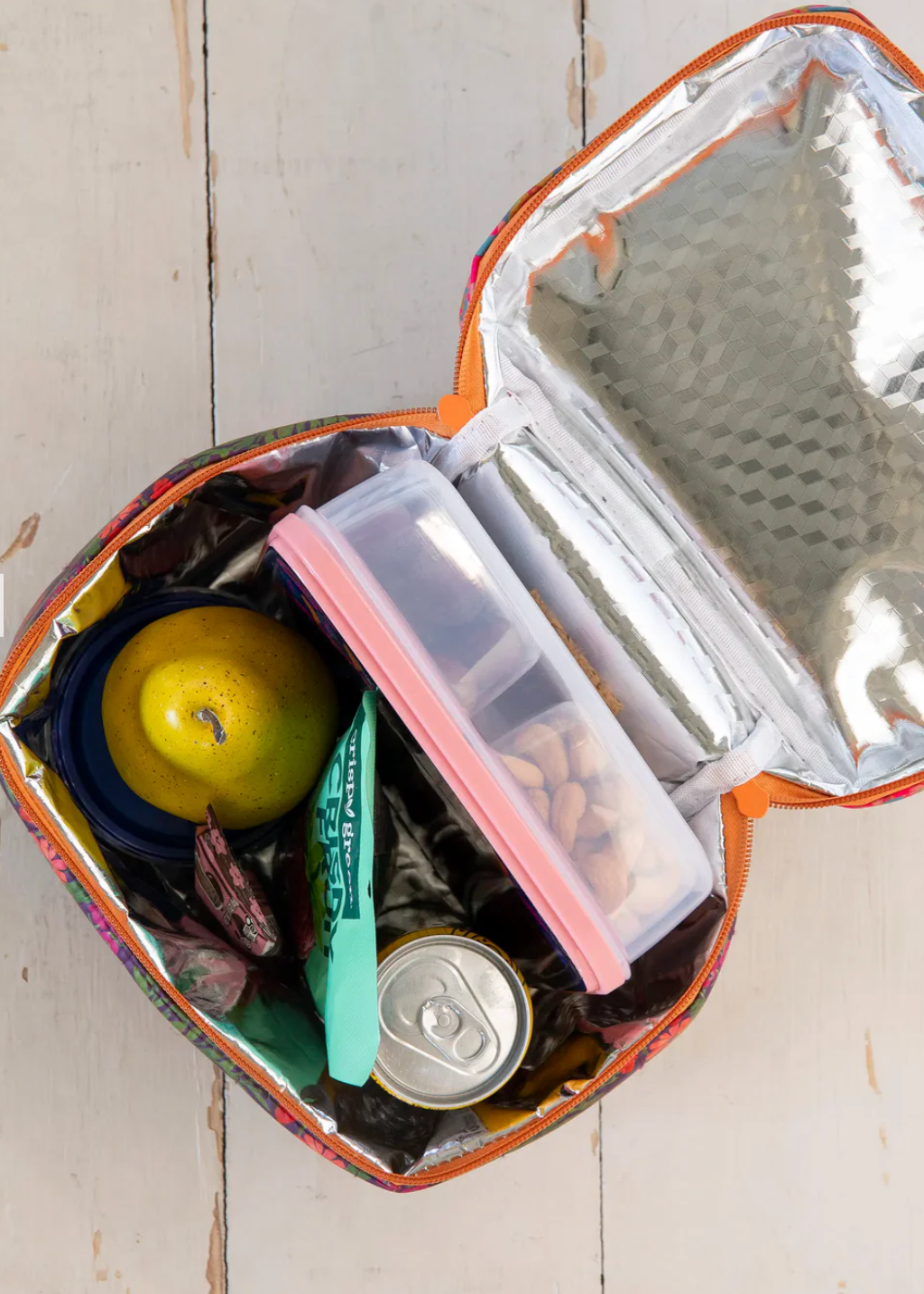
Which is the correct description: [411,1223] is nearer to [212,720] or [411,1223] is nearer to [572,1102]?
[572,1102]

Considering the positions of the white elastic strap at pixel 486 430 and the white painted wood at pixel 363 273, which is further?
the white painted wood at pixel 363 273

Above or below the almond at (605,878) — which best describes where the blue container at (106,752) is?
above

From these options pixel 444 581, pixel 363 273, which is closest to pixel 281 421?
pixel 363 273

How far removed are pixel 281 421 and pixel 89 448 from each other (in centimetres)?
11

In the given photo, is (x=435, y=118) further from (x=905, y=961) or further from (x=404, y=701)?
(x=905, y=961)

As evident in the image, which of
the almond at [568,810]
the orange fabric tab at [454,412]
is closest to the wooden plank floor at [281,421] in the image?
the orange fabric tab at [454,412]

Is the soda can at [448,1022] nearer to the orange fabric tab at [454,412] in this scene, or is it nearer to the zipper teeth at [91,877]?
the zipper teeth at [91,877]

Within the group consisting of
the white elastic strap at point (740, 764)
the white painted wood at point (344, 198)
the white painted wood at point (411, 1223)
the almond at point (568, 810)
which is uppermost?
the white painted wood at point (344, 198)

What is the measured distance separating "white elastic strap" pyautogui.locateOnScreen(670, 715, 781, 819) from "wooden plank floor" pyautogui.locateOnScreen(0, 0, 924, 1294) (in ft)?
0.56

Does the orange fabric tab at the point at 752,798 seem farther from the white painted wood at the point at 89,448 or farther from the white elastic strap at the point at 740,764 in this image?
the white painted wood at the point at 89,448

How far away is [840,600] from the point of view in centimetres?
49

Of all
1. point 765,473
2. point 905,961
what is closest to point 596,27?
point 765,473

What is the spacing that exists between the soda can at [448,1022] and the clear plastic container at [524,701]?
6cm

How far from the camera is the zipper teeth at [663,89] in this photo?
0.45m
